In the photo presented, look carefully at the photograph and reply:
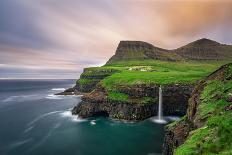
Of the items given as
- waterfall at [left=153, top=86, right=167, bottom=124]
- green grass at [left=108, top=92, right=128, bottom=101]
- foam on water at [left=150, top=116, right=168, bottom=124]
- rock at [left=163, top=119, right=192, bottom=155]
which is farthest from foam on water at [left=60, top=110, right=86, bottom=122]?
rock at [left=163, top=119, right=192, bottom=155]

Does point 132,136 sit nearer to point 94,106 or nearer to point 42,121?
point 94,106

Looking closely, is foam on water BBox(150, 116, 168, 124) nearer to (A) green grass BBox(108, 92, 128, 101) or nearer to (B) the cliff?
(A) green grass BBox(108, 92, 128, 101)

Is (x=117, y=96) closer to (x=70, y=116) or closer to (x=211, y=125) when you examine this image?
(x=70, y=116)

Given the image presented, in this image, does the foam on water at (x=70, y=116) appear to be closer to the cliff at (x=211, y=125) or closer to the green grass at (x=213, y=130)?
the cliff at (x=211, y=125)

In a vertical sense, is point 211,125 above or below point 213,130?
above

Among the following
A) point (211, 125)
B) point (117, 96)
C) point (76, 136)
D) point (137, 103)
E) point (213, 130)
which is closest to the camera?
point (213, 130)

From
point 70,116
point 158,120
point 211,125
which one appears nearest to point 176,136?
point 211,125
